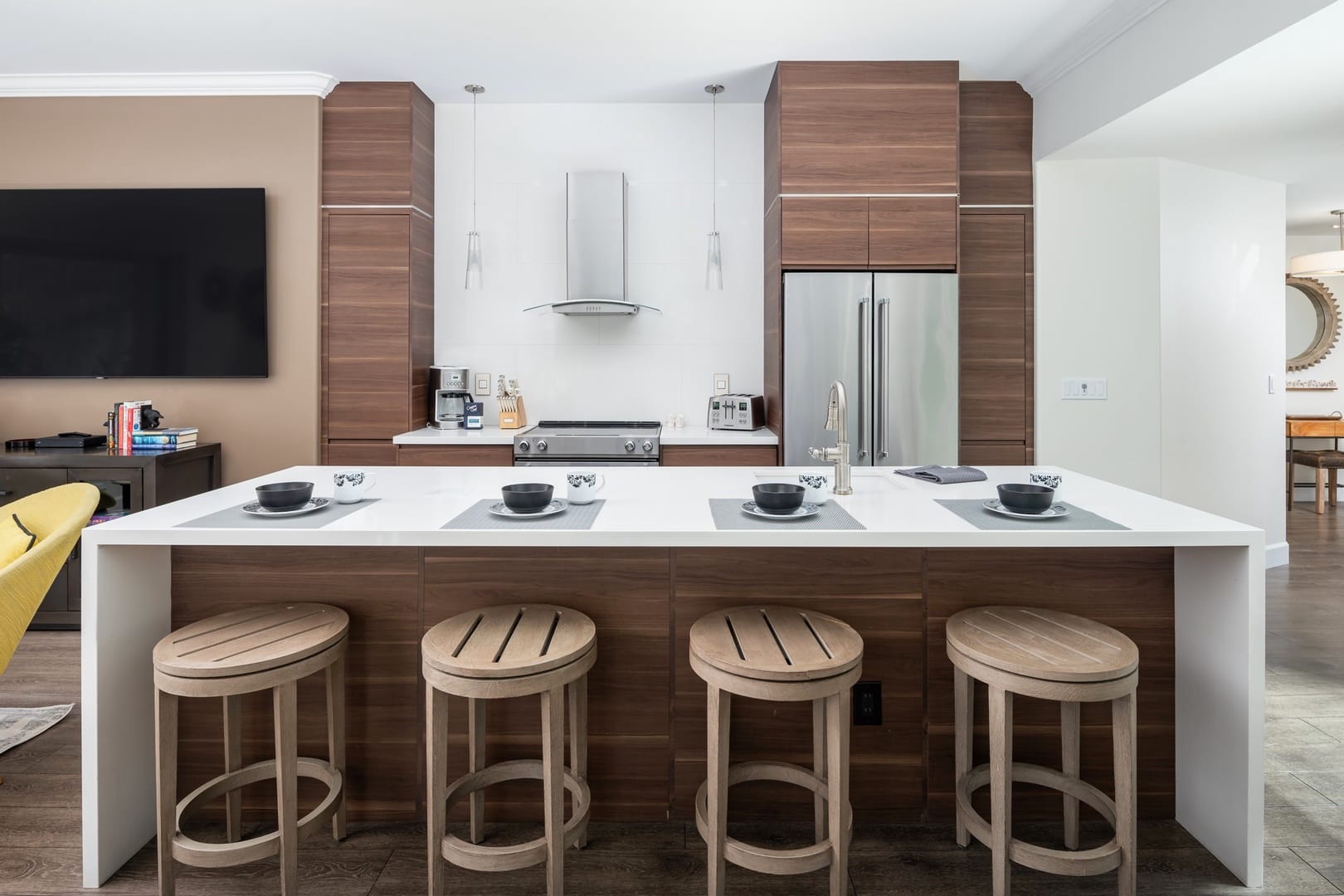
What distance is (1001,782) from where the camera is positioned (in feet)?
5.04

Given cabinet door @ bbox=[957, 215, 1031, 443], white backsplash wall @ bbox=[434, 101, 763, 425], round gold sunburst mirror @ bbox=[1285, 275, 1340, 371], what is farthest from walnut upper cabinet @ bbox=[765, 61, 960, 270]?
Answer: round gold sunburst mirror @ bbox=[1285, 275, 1340, 371]

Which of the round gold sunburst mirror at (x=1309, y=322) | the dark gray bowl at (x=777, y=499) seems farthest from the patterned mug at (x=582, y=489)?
the round gold sunburst mirror at (x=1309, y=322)

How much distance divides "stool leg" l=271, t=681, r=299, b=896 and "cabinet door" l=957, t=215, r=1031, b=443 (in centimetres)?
341

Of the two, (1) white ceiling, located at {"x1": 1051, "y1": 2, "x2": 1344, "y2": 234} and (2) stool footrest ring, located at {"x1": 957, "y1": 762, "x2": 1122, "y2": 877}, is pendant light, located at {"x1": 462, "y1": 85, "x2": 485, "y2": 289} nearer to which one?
(1) white ceiling, located at {"x1": 1051, "y1": 2, "x2": 1344, "y2": 234}

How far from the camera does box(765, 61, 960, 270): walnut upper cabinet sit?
368 centimetres

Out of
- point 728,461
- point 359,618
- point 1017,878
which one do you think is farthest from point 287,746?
point 728,461

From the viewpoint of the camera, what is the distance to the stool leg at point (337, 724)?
1.81m

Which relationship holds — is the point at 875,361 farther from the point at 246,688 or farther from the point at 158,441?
the point at 158,441

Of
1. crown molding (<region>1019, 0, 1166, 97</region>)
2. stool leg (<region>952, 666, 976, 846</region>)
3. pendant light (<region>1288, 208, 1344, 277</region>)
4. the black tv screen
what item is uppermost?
crown molding (<region>1019, 0, 1166, 97</region>)

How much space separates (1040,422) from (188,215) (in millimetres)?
4532

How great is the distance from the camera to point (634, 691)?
1916 millimetres

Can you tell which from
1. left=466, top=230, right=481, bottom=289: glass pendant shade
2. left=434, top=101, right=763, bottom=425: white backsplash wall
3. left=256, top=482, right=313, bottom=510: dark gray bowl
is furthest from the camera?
left=434, top=101, right=763, bottom=425: white backsplash wall

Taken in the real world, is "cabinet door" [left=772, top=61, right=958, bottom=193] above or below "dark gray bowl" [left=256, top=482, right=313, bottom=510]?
above

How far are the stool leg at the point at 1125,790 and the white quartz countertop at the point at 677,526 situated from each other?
0.34 m
